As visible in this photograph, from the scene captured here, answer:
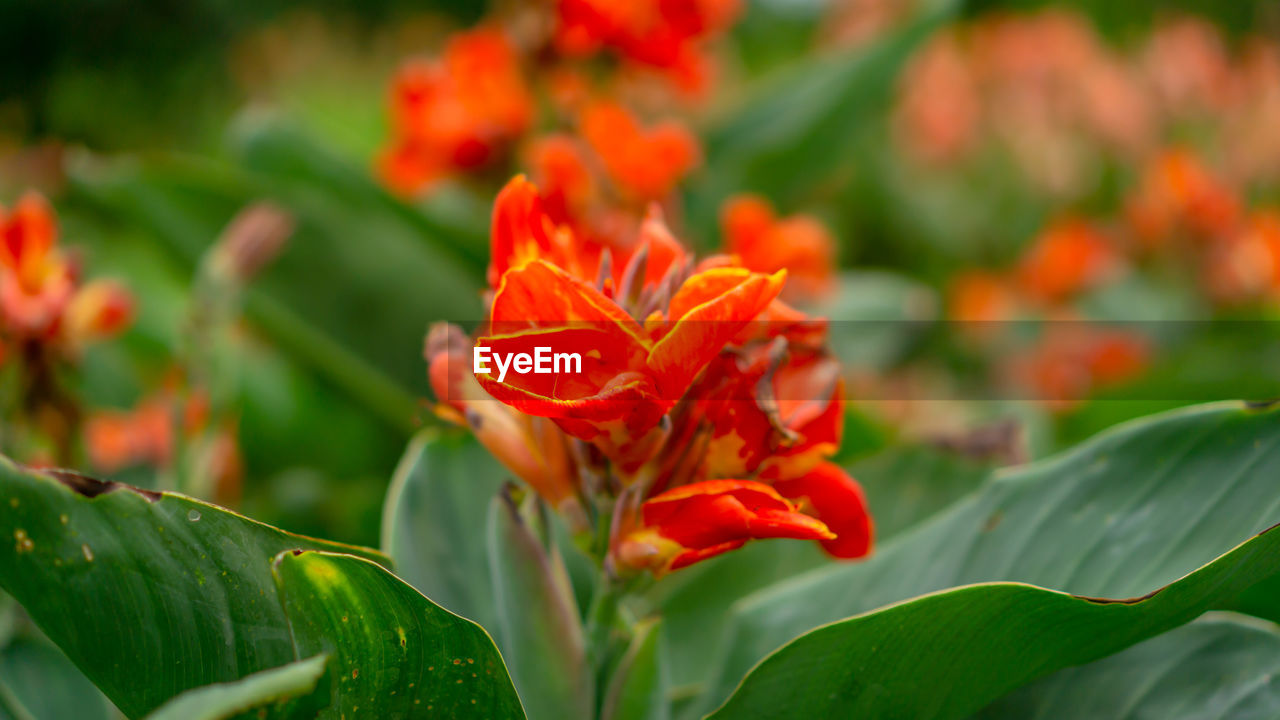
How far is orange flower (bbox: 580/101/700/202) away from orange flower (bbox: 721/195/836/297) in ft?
0.49

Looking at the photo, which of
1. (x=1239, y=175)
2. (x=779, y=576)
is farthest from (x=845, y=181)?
(x=779, y=576)

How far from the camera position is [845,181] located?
2.07 meters

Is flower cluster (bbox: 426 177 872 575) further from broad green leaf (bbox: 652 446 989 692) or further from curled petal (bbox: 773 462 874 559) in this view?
broad green leaf (bbox: 652 446 989 692)

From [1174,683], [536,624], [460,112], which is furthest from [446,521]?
[460,112]

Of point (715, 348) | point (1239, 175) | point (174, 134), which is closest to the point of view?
point (715, 348)

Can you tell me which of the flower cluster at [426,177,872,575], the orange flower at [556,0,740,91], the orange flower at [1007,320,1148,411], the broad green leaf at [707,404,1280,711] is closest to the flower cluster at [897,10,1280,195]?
the orange flower at [1007,320,1148,411]

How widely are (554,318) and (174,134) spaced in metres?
3.47

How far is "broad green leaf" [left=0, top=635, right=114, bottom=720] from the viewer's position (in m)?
0.48

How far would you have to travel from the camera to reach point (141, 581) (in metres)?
0.34

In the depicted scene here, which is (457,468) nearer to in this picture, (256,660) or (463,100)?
(256,660)

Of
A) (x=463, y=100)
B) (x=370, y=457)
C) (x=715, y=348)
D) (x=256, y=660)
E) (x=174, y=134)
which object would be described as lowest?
(x=370, y=457)

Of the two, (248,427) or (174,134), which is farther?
(174,134)

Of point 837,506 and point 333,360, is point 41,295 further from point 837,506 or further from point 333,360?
point 837,506

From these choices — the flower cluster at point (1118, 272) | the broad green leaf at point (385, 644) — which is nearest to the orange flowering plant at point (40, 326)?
the broad green leaf at point (385, 644)
